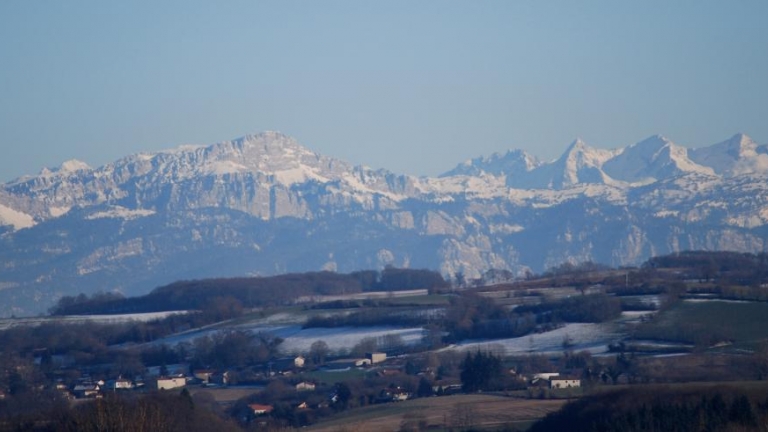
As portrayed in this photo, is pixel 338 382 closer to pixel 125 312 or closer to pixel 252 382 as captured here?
pixel 252 382

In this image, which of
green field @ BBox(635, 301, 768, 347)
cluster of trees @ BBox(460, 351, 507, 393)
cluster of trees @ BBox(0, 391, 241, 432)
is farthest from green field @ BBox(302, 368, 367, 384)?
cluster of trees @ BBox(0, 391, 241, 432)

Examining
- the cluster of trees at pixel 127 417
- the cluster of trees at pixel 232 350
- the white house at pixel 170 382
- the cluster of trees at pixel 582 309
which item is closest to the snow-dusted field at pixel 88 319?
the cluster of trees at pixel 232 350

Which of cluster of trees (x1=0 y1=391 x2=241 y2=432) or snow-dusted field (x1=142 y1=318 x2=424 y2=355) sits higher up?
snow-dusted field (x1=142 y1=318 x2=424 y2=355)

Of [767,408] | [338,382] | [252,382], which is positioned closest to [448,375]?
[338,382]

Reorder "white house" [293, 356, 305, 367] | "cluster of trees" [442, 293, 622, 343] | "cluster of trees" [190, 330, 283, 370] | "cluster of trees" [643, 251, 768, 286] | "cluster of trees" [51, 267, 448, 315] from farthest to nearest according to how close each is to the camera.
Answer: "cluster of trees" [51, 267, 448, 315], "cluster of trees" [643, 251, 768, 286], "cluster of trees" [190, 330, 283, 370], "cluster of trees" [442, 293, 622, 343], "white house" [293, 356, 305, 367]

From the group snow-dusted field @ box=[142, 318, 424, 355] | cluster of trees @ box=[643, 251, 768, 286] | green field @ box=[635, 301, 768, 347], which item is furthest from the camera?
cluster of trees @ box=[643, 251, 768, 286]

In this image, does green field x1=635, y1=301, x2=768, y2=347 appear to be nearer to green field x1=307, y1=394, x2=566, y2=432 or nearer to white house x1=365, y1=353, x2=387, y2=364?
white house x1=365, y1=353, x2=387, y2=364

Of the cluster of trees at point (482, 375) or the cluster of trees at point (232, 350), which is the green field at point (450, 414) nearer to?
the cluster of trees at point (482, 375)
